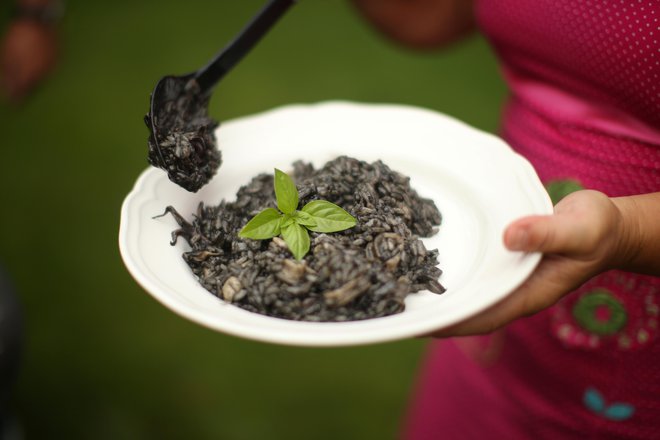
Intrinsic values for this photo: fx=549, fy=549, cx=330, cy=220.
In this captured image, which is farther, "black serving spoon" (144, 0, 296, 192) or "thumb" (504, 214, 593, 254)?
"black serving spoon" (144, 0, 296, 192)

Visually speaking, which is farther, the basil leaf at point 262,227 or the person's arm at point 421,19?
the person's arm at point 421,19

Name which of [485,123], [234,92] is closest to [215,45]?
[234,92]

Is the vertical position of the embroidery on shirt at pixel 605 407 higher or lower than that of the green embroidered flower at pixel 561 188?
lower

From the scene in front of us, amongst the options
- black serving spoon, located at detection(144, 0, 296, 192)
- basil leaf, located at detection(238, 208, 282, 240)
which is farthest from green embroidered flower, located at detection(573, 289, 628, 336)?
black serving spoon, located at detection(144, 0, 296, 192)

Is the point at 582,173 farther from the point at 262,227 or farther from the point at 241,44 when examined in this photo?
the point at 241,44

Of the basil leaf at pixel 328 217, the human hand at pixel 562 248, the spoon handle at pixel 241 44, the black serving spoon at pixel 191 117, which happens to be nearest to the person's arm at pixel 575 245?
the human hand at pixel 562 248

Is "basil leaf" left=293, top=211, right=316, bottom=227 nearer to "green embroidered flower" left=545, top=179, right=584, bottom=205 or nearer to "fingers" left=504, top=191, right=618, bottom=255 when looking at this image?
"fingers" left=504, top=191, right=618, bottom=255

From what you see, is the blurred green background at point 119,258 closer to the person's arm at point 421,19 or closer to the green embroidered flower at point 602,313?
the person's arm at point 421,19
